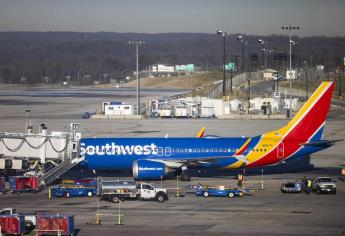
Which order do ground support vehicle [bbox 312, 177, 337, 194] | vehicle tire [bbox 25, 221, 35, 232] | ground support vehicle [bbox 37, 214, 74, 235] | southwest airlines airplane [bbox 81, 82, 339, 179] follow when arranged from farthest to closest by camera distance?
southwest airlines airplane [bbox 81, 82, 339, 179] → ground support vehicle [bbox 312, 177, 337, 194] → vehicle tire [bbox 25, 221, 35, 232] → ground support vehicle [bbox 37, 214, 74, 235]

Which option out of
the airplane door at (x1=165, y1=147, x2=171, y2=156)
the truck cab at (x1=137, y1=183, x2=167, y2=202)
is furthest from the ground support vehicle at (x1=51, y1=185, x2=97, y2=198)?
the airplane door at (x1=165, y1=147, x2=171, y2=156)

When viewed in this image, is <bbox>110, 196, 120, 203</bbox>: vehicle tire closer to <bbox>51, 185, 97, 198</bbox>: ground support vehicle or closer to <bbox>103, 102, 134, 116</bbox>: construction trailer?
<bbox>51, 185, 97, 198</bbox>: ground support vehicle

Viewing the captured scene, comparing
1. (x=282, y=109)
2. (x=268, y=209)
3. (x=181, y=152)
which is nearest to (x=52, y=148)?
(x=181, y=152)

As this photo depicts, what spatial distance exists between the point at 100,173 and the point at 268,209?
22248 mm

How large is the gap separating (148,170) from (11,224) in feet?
75.5

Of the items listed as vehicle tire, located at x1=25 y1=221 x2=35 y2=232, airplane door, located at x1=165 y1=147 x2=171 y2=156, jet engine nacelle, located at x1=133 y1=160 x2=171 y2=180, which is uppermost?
airplane door, located at x1=165 y1=147 x2=171 y2=156

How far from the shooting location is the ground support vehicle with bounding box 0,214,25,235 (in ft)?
143

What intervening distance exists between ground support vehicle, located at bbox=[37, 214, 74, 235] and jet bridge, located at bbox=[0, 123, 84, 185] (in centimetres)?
2156

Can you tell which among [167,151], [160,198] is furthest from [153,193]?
[167,151]

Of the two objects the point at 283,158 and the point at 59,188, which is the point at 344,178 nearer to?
the point at 283,158

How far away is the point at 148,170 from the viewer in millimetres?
65750

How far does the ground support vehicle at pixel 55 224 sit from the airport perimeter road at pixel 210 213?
1.61 meters

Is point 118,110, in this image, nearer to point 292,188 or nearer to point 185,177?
point 185,177

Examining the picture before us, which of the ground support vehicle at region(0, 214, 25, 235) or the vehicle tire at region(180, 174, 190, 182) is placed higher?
the vehicle tire at region(180, 174, 190, 182)
